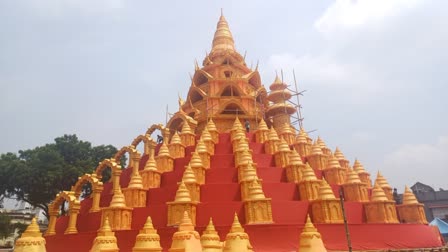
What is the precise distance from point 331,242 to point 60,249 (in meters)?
14.6

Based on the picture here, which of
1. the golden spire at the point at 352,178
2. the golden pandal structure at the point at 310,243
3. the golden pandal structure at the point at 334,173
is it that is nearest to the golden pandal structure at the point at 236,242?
the golden pandal structure at the point at 310,243

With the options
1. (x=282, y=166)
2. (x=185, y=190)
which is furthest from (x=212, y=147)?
(x=185, y=190)

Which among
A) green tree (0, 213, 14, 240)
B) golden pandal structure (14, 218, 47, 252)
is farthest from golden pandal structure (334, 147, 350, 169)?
green tree (0, 213, 14, 240)

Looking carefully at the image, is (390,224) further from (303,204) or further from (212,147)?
(212,147)

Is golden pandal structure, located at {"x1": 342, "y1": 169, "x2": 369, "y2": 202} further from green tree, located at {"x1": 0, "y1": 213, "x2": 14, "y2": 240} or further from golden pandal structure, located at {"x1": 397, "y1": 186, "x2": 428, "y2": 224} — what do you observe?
green tree, located at {"x1": 0, "y1": 213, "x2": 14, "y2": 240}

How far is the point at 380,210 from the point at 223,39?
24.5 metres

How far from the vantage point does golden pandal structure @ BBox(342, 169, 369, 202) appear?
66.3ft

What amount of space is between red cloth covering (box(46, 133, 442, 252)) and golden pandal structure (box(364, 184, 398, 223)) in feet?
1.37

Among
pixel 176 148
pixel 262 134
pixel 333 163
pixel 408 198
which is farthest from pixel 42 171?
pixel 408 198

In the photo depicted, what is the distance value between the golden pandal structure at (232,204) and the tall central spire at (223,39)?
11947mm

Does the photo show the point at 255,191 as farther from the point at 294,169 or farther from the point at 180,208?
the point at 294,169

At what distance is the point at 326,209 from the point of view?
17.5 m

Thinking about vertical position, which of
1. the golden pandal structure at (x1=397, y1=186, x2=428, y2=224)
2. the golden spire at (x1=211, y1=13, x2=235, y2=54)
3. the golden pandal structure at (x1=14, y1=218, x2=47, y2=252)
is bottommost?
the golden pandal structure at (x1=14, y1=218, x2=47, y2=252)

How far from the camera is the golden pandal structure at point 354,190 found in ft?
66.3
